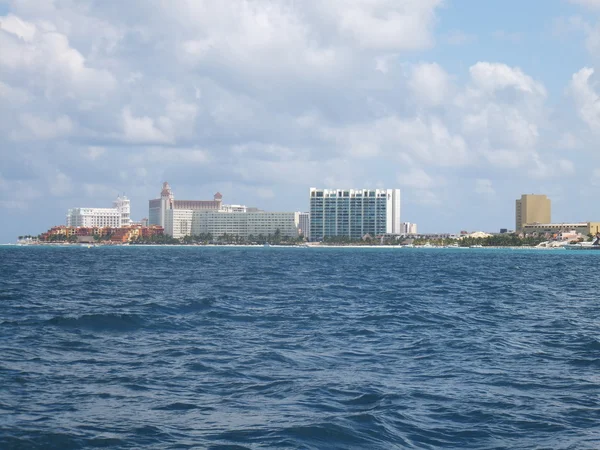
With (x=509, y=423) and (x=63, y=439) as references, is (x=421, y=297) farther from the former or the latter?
(x=63, y=439)

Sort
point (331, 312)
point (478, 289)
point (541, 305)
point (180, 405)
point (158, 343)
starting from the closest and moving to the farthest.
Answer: point (180, 405)
point (158, 343)
point (331, 312)
point (541, 305)
point (478, 289)

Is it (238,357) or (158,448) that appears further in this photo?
(238,357)

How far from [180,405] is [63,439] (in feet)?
9.05

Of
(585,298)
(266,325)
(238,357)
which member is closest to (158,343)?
(238,357)

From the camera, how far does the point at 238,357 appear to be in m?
19.2

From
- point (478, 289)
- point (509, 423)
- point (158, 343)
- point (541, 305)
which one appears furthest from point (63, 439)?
point (478, 289)

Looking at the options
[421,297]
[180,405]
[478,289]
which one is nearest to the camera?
[180,405]

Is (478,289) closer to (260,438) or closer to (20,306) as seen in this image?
(20,306)

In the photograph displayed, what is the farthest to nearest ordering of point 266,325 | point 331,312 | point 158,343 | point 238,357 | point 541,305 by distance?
point 541,305, point 331,312, point 266,325, point 158,343, point 238,357

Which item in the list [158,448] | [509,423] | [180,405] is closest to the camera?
[158,448]

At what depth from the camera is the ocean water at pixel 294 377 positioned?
1217 cm

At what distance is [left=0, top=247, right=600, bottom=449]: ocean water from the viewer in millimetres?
12172

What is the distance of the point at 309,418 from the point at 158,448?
300 centimetres

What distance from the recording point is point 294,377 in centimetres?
1661
